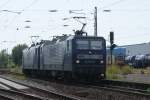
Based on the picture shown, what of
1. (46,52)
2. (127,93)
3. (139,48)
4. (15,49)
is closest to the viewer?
(127,93)

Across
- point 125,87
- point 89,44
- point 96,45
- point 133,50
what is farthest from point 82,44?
point 133,50

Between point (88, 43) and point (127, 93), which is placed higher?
point (88, 43)

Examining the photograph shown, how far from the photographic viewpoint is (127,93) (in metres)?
19.5

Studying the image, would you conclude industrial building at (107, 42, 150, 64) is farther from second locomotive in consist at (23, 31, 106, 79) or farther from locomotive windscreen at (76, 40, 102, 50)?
locomotive windscreen at (76, 40, 102, 50)

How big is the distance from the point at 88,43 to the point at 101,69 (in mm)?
1752

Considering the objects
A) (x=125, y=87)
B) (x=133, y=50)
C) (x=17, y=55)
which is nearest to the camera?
(x=125, y=87)

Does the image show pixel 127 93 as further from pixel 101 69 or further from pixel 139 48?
pixel 139 48

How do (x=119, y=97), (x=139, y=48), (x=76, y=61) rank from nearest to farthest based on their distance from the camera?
(x=119, y=97)
(x=76, y=61)
(x=139, y=48)

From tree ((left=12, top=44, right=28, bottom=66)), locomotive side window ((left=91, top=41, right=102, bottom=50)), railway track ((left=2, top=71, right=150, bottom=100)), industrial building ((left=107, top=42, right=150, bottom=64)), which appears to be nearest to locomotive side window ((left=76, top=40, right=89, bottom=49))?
locomotive side window ((left=91, top=41, right=102, bottom=50))

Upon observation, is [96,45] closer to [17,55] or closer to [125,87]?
[125,87]

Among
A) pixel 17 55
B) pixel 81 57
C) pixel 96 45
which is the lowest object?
pixel 81 57

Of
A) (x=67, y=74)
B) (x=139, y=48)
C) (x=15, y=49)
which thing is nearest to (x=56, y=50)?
(x=67, y=74)

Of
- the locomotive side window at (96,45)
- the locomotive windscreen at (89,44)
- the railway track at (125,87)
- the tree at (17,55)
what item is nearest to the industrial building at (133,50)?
the tree at (17,55)

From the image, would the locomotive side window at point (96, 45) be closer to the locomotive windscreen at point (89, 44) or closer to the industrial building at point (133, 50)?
the locomotive windscreen at point (89, 44)
